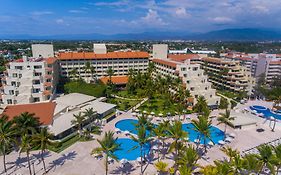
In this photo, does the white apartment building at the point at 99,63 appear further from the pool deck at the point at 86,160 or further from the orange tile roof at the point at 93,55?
the pool deck at the point at 86,160

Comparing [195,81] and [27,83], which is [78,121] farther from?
[195,81]

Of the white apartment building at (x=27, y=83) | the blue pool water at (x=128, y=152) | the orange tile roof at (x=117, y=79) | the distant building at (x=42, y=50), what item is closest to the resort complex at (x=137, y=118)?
the blue pool water at (x=128, y=152)

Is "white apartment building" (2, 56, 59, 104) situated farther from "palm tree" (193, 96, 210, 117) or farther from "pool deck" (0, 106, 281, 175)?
"palm tree" (193, 96, 210, 117)

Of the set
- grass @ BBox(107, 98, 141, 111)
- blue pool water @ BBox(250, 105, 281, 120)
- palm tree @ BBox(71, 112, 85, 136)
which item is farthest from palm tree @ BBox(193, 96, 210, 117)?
palm tree @ BBox(71, 112, 85, 136)

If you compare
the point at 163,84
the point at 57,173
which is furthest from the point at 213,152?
the point at 163,84

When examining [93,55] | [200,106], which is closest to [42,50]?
[93,55]

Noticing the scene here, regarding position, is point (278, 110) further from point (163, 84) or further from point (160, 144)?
point (160, 144)
